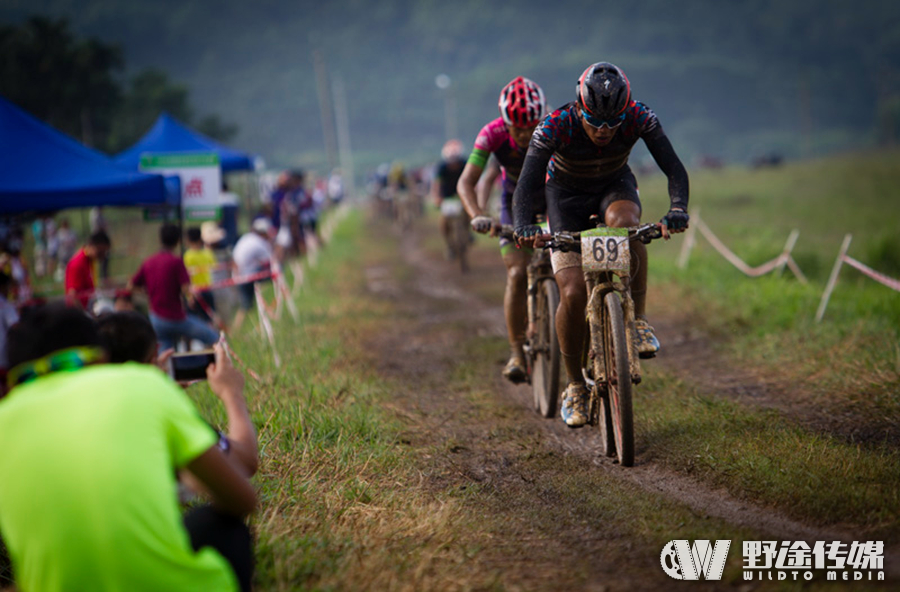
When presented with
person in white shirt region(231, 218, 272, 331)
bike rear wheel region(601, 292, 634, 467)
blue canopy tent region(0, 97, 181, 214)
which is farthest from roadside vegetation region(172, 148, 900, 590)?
person in white shirt region(231, 218, 272, 331)

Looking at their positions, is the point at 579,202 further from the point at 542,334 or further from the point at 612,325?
the point at 542,334

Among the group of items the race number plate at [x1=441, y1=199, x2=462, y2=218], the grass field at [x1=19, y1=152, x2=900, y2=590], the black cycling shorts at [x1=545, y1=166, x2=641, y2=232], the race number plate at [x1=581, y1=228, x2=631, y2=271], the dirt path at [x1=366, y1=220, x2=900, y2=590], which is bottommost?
the dirt path at [x1=366, y1=220, x2=900, y2=590]

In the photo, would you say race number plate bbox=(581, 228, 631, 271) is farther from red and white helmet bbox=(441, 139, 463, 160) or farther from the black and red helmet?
red and white helmet bbox=(441, 139, 463, 160)

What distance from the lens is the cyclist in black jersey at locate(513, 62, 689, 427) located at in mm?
4793

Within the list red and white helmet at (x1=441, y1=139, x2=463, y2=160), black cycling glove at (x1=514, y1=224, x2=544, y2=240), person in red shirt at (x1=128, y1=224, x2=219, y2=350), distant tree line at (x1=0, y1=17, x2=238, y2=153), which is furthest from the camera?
distant tree line at (x1=0, y1=17, x2=238, y2=153)

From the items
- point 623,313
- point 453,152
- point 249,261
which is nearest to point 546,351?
point 623,313

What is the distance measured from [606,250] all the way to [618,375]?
0.74 metres

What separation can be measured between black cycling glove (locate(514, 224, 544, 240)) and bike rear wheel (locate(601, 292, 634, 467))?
0.60 meters

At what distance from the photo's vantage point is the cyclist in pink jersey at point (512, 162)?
6.23 meters

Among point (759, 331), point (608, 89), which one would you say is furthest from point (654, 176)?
point (608, 89)

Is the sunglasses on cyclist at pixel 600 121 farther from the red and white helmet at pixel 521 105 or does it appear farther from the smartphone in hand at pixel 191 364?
the smartphone in hand at pixel 191 364

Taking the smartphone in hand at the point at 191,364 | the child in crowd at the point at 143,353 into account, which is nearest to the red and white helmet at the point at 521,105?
the smartphone in hand at the point at 191,364

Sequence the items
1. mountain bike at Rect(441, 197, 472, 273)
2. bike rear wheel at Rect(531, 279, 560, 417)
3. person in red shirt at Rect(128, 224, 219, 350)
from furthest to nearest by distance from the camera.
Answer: mountain bike at Rect(441, 197, 472, 273), person in red shirt at Rect(128, 224, 219, 350), bike rear wheel at Rect(531, 279, 560, 417)

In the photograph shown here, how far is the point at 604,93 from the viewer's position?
4.70 metres
